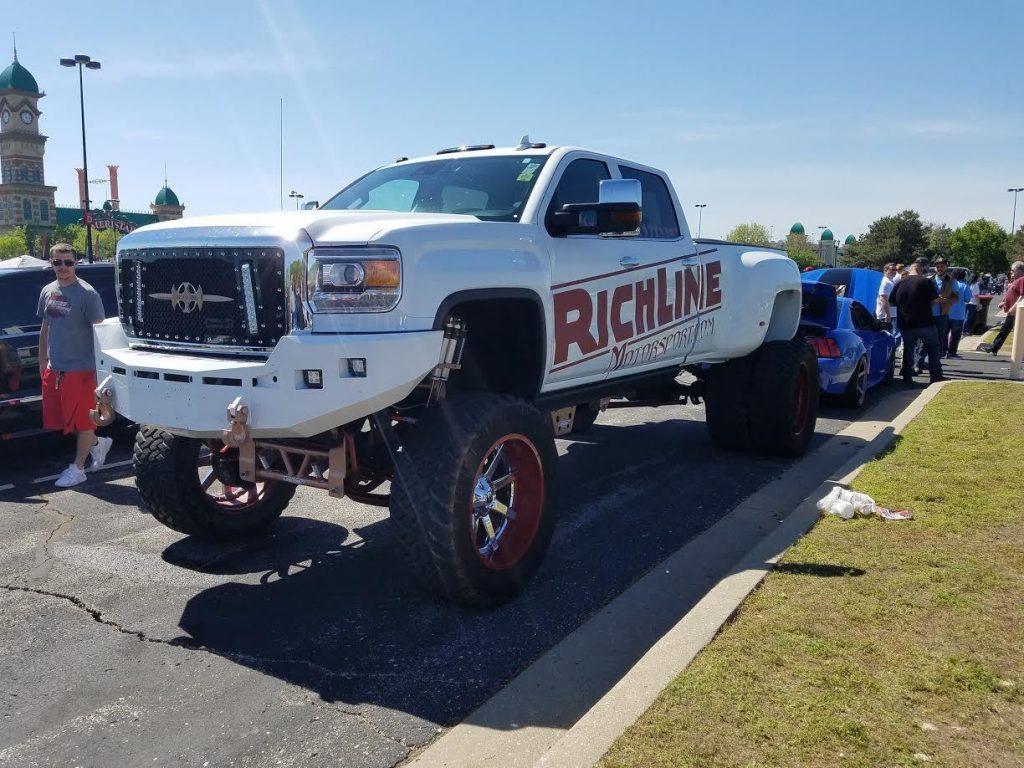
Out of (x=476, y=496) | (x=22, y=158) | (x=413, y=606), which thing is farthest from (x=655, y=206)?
(x=22, y=158)

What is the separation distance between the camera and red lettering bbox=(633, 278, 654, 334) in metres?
5.58

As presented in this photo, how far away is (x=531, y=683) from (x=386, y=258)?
6.19ft

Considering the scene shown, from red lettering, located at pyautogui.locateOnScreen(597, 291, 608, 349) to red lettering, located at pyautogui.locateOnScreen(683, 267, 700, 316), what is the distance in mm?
1219

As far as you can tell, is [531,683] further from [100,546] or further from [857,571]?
[100,546]

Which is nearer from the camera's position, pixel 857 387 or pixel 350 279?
pixel 350 279

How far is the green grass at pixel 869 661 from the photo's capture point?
287 cm

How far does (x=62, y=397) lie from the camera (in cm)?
709

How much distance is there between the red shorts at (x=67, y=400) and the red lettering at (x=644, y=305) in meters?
4.47

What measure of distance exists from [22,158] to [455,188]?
135781 millimetres

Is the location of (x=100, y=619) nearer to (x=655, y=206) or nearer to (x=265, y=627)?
(x=265, y=627)

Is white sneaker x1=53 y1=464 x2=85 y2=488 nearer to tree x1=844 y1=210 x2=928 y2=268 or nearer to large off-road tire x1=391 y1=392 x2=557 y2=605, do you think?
large off-road tire x1=391 y1=392 x2=557 y2=605

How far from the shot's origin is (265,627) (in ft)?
13.8

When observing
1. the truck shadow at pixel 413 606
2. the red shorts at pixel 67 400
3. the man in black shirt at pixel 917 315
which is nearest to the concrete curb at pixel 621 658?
the truck shadow at pixel 413 606

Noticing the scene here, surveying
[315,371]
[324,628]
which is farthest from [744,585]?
[315,371]
